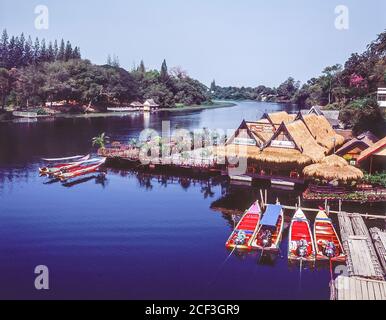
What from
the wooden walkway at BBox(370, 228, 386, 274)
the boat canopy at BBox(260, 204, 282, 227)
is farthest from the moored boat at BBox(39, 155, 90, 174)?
the wooden walkway at BBox(370, 228, 386, 274)

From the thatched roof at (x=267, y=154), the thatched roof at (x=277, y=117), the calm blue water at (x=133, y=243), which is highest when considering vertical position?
the thatched roof at (x=277, y=117)

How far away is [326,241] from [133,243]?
29.5 ft

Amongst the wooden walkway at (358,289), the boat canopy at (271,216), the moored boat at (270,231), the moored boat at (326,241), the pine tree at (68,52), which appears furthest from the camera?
the pine tree at (68,52)

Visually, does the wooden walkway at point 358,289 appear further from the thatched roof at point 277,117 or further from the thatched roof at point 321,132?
the thatched roof at point 277,117

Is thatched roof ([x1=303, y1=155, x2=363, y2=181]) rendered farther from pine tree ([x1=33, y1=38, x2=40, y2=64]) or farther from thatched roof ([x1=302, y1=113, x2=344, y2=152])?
pine tree ([x1=33, y1=38, x2=40, y2=64])

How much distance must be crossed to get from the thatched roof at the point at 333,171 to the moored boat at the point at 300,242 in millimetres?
4983

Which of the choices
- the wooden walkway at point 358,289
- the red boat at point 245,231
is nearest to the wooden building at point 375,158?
the red boat at point 245,231

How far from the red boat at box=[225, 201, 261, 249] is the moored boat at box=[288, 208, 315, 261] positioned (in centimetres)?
186

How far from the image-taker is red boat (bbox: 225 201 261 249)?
1949cm

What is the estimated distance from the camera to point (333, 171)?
2553cm

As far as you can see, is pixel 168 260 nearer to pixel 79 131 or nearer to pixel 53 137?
pixel 53 137

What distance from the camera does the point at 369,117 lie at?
3744 centimetres

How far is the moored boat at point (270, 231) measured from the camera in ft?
63.4
